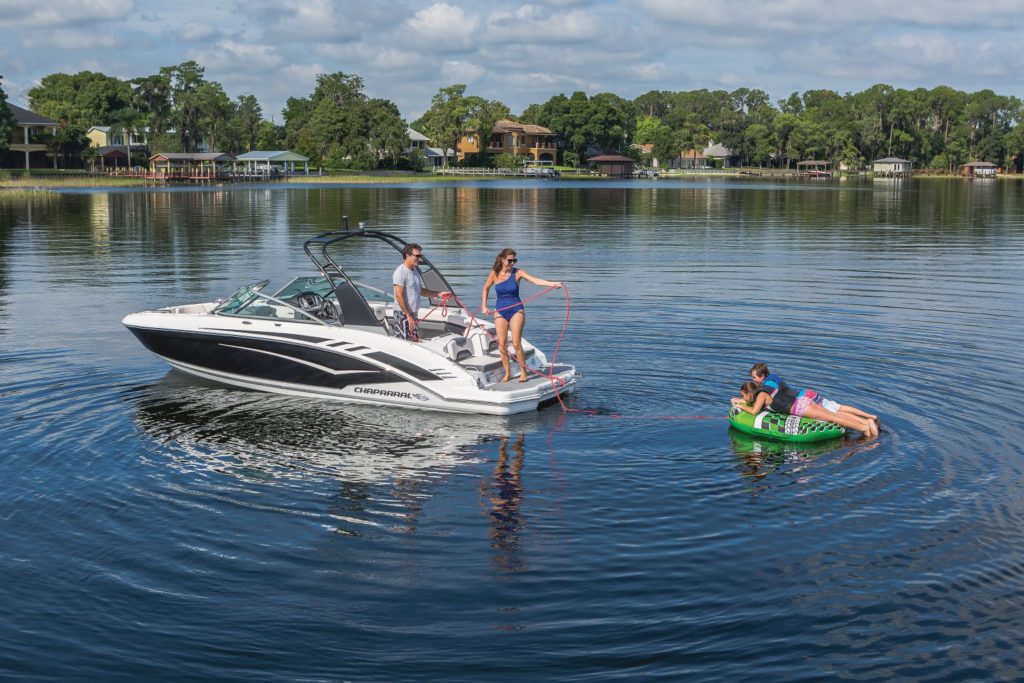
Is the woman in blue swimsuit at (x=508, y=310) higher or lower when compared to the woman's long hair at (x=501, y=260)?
lower

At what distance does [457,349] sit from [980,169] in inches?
8008

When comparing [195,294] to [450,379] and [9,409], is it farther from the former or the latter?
[450,379]

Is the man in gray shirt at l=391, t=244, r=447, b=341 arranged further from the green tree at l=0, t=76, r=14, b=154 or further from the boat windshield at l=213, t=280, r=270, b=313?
the green tree at l=0, t=76, r=14, b=154

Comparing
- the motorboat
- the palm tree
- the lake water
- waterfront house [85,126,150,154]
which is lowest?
the lake water

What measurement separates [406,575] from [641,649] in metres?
2.36

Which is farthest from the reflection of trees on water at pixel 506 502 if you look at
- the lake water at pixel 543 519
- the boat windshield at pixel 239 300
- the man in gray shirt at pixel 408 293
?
the boat windshield at pixel 239 300

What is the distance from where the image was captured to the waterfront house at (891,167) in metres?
186

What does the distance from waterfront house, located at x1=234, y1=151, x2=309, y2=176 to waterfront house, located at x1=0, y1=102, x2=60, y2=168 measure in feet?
78.8

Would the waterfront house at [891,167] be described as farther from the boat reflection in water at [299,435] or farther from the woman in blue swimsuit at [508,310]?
the boat reflection in water at [299,435]

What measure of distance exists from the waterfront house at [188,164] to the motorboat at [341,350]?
358 ft

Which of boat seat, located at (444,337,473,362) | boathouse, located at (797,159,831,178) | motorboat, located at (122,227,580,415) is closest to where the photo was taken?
motorboat, located at (122,227,580,415)

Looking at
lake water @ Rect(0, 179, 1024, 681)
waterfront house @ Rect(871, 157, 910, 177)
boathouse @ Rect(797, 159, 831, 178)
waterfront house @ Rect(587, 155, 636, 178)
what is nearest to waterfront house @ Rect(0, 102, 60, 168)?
waterfront house @ Rect(587, 155, 636, 178)

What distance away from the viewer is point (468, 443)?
13203 millimetres

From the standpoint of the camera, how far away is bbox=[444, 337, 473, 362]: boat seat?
591 inches
